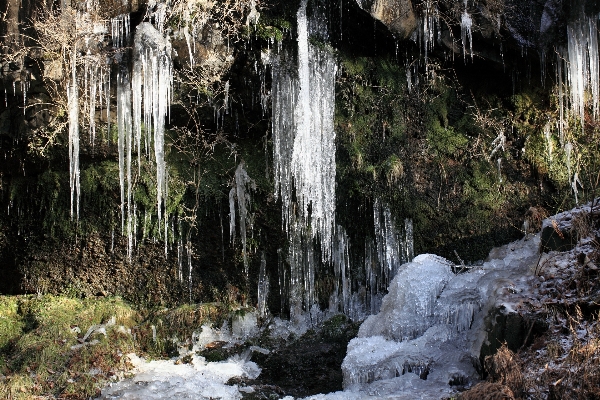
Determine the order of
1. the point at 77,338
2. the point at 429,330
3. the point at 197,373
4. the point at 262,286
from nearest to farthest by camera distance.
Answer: the point at 429,330, the point at 197,373, the point at 77,338, the point at 262,286

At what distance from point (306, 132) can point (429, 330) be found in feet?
11.5

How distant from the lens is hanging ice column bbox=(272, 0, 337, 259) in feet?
27.9

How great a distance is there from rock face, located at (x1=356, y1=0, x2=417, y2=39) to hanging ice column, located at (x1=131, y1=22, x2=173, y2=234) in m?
2.92

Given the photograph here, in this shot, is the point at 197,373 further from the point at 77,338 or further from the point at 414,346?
the point at 414,346

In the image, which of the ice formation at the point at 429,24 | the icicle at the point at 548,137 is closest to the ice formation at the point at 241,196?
the ice formation at the point at 429,24

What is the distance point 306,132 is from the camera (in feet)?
28.0

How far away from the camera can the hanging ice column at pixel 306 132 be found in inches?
335

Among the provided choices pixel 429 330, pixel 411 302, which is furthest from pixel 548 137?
pixel 429 330

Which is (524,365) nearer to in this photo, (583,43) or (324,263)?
(324,263)

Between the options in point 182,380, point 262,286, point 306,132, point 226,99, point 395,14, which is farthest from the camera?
point 262,286

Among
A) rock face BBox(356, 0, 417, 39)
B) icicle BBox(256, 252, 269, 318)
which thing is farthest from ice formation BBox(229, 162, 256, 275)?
rock face BBox(356, 0, 417, 39)

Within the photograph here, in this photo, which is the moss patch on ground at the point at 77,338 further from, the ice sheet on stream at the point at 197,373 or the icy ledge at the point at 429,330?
the icy ledge at the point at 429,330

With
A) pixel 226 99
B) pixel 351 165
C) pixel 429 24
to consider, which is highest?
pixel 429 24

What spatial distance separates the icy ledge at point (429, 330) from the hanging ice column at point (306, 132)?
73.7 inches
